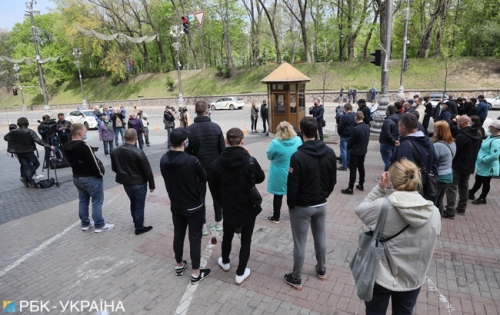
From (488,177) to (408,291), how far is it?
15.9ft

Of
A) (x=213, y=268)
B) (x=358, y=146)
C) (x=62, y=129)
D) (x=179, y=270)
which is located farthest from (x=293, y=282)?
(x=62, y=129)

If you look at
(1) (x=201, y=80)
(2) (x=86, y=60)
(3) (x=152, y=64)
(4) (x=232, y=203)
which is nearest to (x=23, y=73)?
(2) (x=86, y=60)

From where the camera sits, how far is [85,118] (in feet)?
71.7

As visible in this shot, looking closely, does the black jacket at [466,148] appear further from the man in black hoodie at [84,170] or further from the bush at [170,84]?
the bush at [170,84]

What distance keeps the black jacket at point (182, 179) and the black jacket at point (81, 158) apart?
2.12m

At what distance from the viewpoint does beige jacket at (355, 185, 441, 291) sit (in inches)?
84.9

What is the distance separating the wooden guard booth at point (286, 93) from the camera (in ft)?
43.7

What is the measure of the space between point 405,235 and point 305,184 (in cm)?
129

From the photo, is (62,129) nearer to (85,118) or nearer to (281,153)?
(281,153)

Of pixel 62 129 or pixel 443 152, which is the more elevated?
pixel 62 129

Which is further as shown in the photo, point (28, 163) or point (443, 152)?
point (28, 163)

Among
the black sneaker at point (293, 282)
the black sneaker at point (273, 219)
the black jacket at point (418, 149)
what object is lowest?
the black sneaker at point (273, 219)

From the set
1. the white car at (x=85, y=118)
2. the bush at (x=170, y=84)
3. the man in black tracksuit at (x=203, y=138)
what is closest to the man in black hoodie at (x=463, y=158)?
the man in black tracksuit at (x=203, y=138)

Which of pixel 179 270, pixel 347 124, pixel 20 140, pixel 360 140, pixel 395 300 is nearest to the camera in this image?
pixel 395 300
